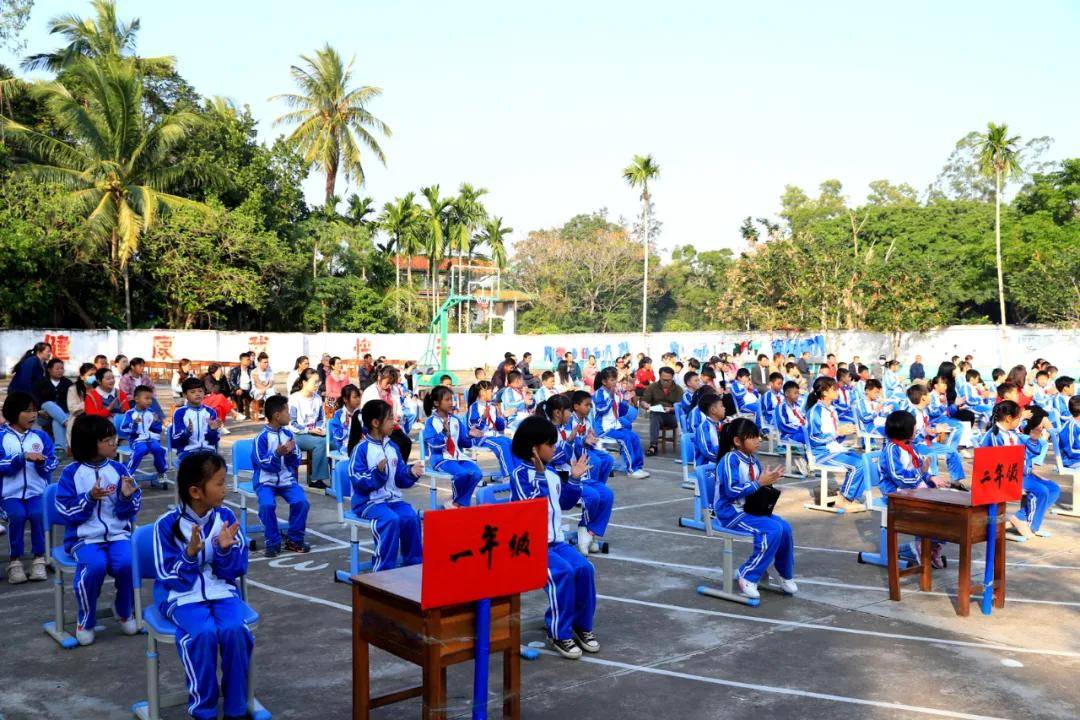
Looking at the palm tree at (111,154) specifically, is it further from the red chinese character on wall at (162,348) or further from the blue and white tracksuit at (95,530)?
the blue and white tracksuit at (95,530)

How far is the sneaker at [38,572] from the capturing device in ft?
25.5

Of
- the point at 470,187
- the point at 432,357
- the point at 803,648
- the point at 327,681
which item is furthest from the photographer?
the point at 470,187

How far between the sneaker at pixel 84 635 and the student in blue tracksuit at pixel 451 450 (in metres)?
4.18

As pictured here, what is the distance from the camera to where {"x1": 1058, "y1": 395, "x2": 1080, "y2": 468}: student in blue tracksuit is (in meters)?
10.9

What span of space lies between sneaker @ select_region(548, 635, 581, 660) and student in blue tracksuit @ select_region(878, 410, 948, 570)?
3692mm

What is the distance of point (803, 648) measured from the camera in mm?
6266

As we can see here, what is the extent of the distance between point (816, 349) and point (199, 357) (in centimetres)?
2173

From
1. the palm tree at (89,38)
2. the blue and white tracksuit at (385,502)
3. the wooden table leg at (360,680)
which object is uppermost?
the palm tree at (89,38)

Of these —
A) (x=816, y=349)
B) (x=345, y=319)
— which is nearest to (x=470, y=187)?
(x=345, y=319)

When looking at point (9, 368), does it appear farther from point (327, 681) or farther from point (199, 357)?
point (327, 681)

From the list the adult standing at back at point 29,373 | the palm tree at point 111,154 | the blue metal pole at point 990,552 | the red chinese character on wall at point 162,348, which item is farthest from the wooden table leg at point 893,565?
the red chinese character on wall at point 162,348

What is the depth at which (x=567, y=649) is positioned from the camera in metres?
6.05

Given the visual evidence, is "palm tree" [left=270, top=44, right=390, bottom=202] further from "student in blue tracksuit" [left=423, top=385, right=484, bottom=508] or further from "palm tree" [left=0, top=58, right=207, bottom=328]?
"student in blue tracksuit" [left=423, top=385, right=484, bottom=508]

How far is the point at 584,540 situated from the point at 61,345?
1101 inches
